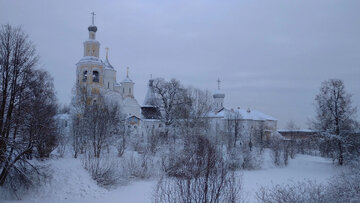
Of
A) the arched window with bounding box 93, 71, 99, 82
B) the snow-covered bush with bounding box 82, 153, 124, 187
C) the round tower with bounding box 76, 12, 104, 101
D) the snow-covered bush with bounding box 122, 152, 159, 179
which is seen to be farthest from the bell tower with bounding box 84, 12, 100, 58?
the snow-covered bush with bounding box 82, 153, 124, 187

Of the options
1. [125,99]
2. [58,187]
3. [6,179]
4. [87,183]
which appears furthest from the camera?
[125,99]

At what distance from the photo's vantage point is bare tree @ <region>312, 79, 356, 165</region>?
25.5m

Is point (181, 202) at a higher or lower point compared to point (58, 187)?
higher

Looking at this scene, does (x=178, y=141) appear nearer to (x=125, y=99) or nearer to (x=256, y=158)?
(x=256, y=158)

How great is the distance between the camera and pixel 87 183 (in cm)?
1563

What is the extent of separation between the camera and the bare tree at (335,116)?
25528 millimetres

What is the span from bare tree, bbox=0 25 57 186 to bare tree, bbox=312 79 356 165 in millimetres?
22989

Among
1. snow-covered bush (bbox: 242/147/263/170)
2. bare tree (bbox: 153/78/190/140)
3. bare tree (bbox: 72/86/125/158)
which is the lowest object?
snow-covered bush (bbox: 242/147/263/170)

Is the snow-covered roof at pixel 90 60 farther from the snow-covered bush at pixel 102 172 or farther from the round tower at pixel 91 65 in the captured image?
the snow-covered bush at pixel 102 172

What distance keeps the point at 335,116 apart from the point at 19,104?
25223 millimetres

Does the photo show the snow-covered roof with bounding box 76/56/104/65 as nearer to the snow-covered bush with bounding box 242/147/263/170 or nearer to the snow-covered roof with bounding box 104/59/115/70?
the snow-covered roof with bounding box 104/59/115/70

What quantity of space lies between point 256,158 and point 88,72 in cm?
2442

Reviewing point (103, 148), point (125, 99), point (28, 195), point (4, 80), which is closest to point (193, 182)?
point (28, 195)

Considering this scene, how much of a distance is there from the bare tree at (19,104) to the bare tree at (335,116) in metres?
23.0
